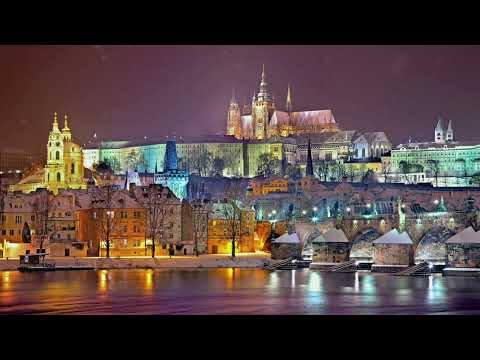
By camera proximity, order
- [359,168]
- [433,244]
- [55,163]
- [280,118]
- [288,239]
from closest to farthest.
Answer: [433,244] → [288,239] → [55,163] → [280,118] → [359,168]

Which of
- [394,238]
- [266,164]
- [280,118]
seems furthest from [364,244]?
[266,164]

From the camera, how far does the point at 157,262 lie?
1930cm

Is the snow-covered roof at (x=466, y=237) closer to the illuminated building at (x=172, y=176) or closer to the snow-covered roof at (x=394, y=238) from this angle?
the snow-covered roof at (x=394, y=238)

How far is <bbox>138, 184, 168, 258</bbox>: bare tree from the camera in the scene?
865 inches

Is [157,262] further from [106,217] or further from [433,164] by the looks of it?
[433,164]

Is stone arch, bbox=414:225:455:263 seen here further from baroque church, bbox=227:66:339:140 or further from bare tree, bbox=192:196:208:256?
baroque church, bbox=227:66:339:140

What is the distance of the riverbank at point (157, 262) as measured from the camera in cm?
1878

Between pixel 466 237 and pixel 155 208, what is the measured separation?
26.5ft

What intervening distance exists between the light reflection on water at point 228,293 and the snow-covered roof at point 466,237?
2.66ft

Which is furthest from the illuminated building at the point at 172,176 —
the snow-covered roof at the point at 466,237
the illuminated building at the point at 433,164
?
the snow-covered roof at the point at 466,237

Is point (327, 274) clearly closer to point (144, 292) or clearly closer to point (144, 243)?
point (144, 243)
